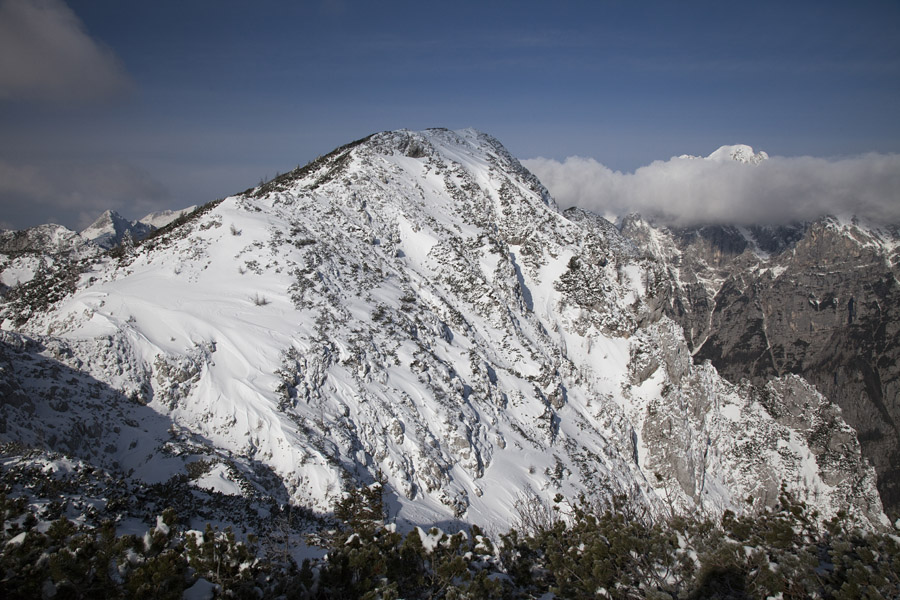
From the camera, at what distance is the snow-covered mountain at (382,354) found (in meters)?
22.3

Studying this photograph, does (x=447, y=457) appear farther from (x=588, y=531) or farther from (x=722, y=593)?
(x=722, y=593)

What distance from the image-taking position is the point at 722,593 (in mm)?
9445

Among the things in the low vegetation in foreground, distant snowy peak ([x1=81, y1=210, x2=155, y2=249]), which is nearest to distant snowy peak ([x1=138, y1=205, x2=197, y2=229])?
distant snowy peak ([x1=81, y1=210, x2=155, y2=249])

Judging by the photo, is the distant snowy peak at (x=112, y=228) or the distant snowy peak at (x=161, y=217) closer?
the distant snowy peak at (x=112, y=228)

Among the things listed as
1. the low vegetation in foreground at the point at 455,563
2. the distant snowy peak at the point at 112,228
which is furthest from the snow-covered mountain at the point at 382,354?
the distant snowy peak at the point at 112,228

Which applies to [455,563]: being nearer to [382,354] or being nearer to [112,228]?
[382,354]

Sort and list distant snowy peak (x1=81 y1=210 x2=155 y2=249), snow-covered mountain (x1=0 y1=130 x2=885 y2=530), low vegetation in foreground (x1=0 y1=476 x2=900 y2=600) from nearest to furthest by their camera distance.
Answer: low vegetation in foreground (x1=0 y1=476 x2=900 y2=600), snow-covered mountain (x1=0 y1=130 x2=885 y2=530), distant snowy peak (x1=81 y1=210 x2=155 y2=249)

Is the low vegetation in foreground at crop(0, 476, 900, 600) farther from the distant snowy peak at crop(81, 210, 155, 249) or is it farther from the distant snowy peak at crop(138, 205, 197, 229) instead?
the distant snowy peak at crop(138, 205, 197, 229)

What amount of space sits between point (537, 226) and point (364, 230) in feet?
74.7

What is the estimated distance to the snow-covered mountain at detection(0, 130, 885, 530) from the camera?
22.3 metres

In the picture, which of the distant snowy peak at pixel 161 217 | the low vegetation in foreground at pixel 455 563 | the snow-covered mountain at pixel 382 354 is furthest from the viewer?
the distant snowy peak at pixel 161 217

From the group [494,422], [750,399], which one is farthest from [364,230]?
[750,399]

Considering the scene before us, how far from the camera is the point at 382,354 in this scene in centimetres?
3212

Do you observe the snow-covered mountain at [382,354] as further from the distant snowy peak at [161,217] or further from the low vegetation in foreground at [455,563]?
the distant snowy peak at [161,217]
